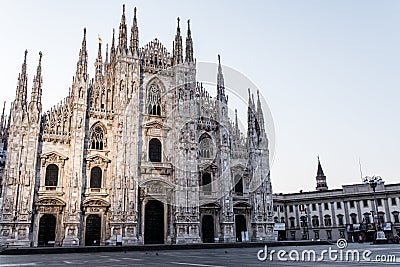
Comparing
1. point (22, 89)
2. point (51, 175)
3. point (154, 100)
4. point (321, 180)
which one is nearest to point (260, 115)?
point (154, 100)

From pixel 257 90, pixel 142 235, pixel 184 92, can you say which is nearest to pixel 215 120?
pixel 184 92

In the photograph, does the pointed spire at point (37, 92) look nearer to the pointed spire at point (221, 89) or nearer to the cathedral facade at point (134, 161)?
the cathedral facade at point (134, 161)

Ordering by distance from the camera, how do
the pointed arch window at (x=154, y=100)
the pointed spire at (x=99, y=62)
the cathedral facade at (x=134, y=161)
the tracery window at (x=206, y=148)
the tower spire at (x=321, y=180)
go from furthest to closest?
the tower spire at (x=321, y=180), the pointed spire at (x=99, y=62), the tracery window at (x=206, y=148), the pointed arch window at (x=154, y=100), the cathedral facade at (x=134, y=161)

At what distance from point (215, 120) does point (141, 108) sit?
8.48m

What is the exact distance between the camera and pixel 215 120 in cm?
4347

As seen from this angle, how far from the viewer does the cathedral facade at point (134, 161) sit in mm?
34062

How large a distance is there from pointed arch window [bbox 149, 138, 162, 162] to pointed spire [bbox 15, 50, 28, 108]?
12346 mm

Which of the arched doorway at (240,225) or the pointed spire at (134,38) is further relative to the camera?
the arched doorway at (240,225)

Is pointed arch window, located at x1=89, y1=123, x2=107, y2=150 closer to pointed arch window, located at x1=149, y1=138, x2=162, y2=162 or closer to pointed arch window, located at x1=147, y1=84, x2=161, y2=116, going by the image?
pointed arch window, located at x1=149, y1=138, x2=162, y2=162

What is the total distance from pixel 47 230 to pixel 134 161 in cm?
961

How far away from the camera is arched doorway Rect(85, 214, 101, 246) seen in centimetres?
3525

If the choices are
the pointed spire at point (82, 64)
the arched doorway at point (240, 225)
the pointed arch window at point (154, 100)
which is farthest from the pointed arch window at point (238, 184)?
the pointed spire at point (82, 64)

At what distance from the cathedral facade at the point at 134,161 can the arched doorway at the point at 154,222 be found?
0.10 metres

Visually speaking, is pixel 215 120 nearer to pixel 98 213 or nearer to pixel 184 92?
pixel 184 92
